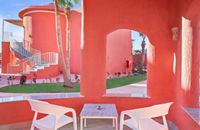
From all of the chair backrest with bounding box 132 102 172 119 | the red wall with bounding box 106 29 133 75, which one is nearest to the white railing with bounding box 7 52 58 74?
the red wall with bounding box 106 29 133 75

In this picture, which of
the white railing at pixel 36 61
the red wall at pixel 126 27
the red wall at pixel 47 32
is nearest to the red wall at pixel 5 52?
the white railing at pixel 36 61

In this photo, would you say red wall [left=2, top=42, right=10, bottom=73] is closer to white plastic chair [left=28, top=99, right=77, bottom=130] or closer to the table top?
the table top

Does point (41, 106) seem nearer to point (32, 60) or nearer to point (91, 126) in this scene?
point (91, 126)

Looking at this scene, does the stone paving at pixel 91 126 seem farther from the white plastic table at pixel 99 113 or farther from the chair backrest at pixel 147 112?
the chair backrest at pixel 147 112

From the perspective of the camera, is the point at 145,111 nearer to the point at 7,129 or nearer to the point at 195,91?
the point at 195,91

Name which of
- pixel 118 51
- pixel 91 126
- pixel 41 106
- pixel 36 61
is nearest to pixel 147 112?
pixel 41 106

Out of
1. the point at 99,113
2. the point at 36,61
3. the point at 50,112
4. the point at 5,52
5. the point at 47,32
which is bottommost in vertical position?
the point at 99,113

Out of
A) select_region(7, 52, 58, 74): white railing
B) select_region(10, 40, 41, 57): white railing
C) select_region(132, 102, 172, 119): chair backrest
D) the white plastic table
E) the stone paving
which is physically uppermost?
select_region(10, 40, 41, 57): white railing

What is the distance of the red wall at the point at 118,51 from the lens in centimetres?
1375

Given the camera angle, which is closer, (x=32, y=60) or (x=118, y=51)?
(x=32, y=60)

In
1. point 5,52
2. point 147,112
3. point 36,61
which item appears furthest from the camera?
point 5,52

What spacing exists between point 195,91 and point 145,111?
1.64 meters

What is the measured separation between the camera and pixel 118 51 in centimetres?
1409

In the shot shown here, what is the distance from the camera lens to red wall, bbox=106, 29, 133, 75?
1375cm
